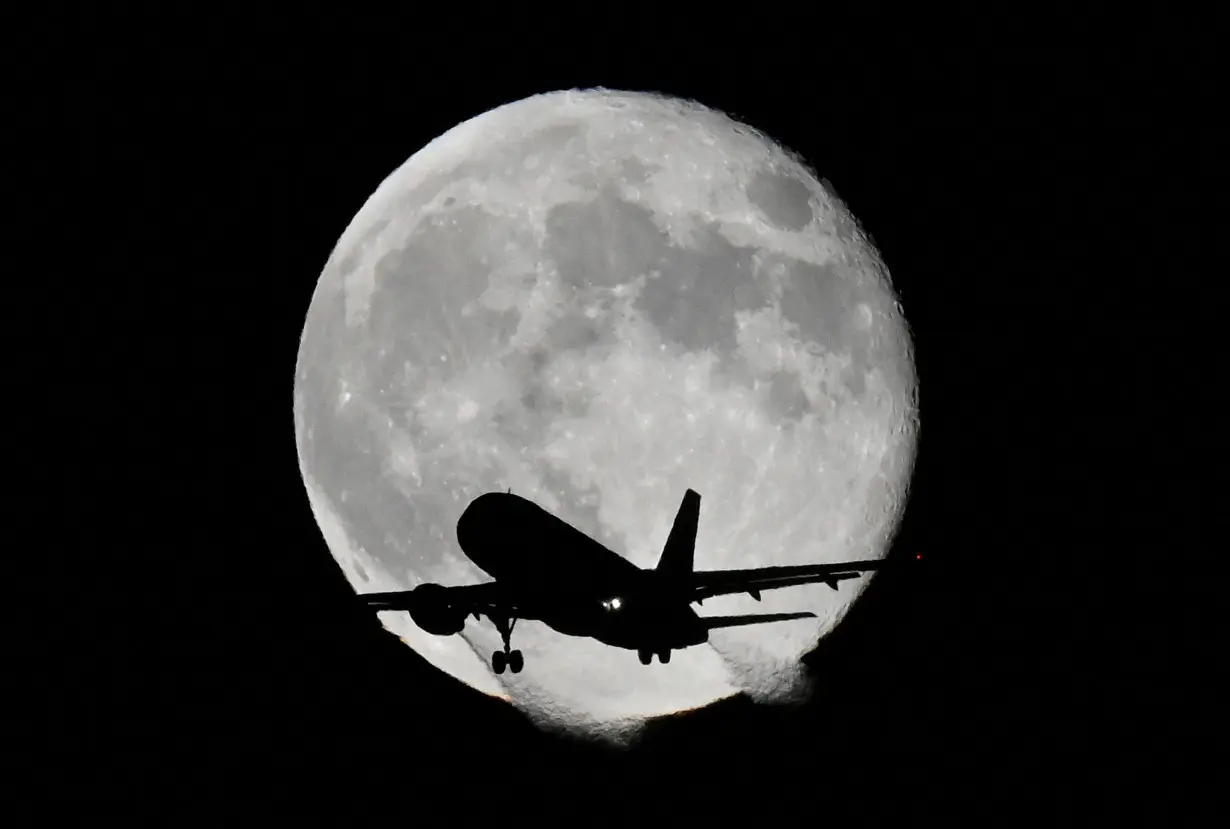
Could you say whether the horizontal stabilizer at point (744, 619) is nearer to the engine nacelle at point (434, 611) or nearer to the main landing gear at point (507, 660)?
the main landing gear at point (507, 660)

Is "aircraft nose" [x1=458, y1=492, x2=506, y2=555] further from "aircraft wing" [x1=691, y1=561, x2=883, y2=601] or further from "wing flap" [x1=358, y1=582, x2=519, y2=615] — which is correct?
"aircraft wing" [x1=691, y1=561, x2=883, y2=601]

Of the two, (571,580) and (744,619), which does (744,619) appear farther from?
(571,580)

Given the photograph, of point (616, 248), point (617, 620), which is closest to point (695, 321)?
point (616, 248)

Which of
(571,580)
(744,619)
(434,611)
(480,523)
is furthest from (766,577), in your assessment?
(434,611)

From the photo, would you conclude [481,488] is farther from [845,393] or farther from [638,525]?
[845,393]

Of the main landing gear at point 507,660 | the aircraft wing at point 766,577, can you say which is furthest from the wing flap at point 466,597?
the aircraft wing at point 766,577

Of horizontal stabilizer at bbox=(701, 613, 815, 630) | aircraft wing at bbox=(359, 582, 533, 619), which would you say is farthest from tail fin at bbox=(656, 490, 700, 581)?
aircraft wing at bbox=(359, 582, 533, 619)
